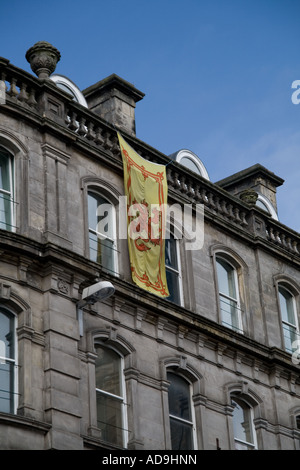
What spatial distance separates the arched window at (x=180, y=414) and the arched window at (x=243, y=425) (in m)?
1.86

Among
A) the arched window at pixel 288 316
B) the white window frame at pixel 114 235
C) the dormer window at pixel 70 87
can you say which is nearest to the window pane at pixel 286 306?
the arched window at pixel 288 316

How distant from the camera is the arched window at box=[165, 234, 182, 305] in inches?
1222

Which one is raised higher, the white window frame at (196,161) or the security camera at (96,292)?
the white window frame at (196,161)

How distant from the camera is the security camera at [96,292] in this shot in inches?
1025

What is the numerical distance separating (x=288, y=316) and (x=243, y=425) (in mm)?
4978

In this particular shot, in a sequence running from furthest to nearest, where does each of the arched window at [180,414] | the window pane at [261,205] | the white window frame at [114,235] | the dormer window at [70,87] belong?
the window pane at [261,205] → the dormer window at [70,87] → the white window frame at [114,235] → the arched window at [180,414]

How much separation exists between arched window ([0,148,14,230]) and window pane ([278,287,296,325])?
10725 mm

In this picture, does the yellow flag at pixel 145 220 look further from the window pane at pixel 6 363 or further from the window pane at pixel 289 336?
the window pane at pixel 289 336

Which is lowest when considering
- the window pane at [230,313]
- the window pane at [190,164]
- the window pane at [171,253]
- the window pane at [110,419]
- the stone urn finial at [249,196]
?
the window pane at [110,419]

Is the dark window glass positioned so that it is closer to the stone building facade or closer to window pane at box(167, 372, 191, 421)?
the stone building facade

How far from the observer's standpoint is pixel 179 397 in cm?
2958

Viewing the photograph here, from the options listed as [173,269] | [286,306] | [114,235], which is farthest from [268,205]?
[114,235]

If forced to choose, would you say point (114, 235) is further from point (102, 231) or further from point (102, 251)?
point (102, 251)

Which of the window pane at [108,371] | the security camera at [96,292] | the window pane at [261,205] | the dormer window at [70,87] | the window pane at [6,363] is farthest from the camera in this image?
the window pane at [261,205]
